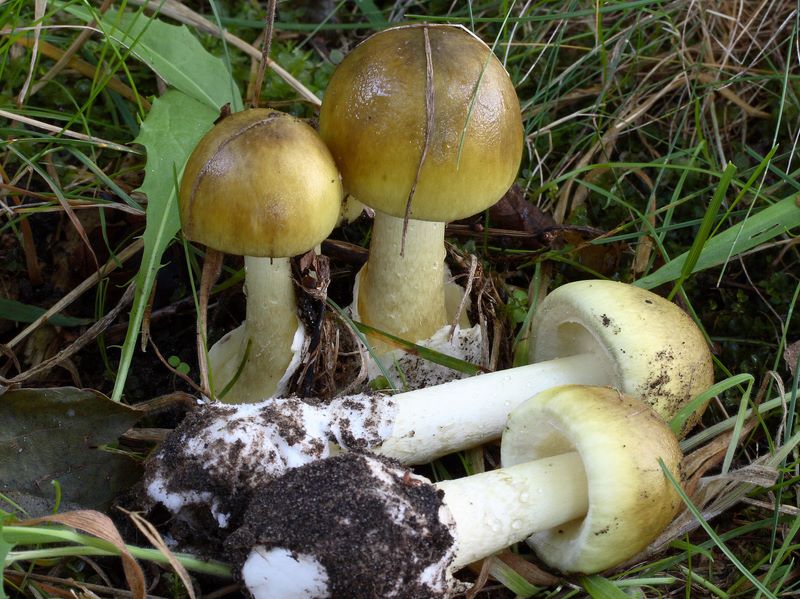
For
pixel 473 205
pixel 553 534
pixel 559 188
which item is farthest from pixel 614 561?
pixel 559 188

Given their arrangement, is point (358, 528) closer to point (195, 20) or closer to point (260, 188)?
point (260, 188)

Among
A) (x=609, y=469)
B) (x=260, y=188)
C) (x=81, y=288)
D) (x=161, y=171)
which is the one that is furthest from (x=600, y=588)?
(x=81, y=288)

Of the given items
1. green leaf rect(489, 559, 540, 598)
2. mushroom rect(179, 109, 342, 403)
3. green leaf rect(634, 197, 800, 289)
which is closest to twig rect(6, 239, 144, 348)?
mushroom rect(179, 109, 342, 403)

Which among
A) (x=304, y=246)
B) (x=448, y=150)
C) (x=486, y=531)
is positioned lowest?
(x=486, y=531)

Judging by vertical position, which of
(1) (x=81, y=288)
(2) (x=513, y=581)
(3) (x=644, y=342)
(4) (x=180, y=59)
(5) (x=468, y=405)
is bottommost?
(2) (x=513, y=581)

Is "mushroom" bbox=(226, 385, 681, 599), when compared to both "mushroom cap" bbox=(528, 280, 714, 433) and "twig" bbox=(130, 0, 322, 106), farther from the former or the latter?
"twig" bbox=(130, 0, 322, 106)

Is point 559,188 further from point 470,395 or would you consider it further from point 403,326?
point 470,395

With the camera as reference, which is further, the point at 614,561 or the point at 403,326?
the point at 403,326
